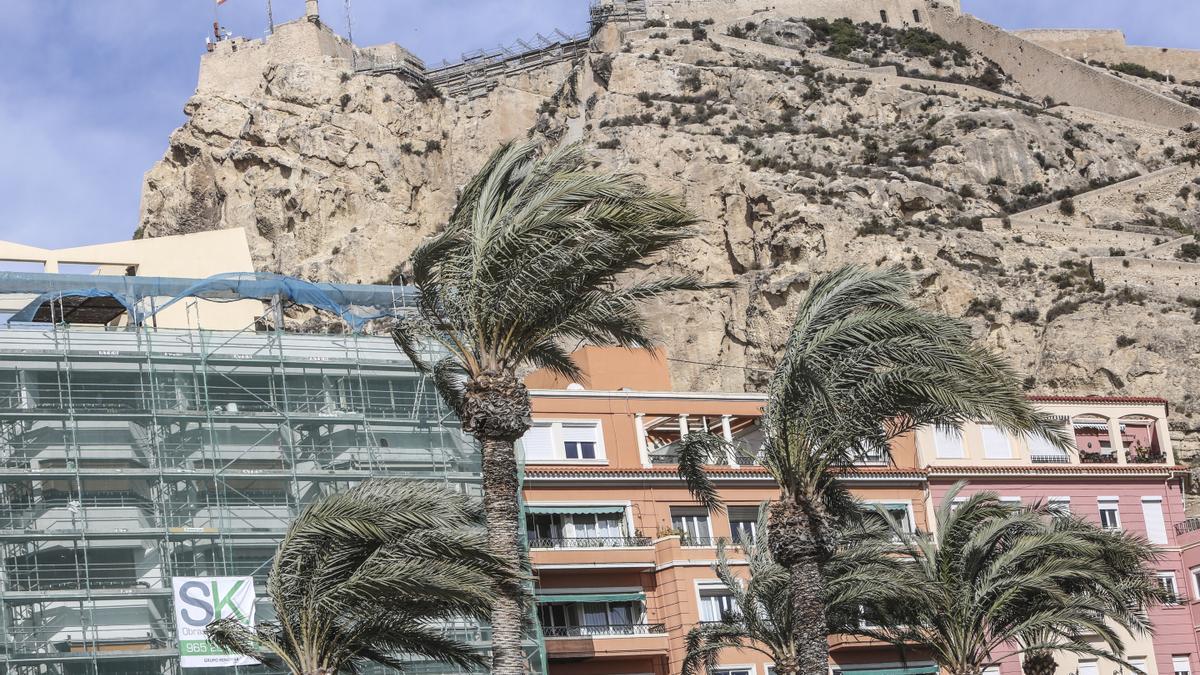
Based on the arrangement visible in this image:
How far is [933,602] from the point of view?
2989cm

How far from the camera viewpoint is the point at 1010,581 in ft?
96.3

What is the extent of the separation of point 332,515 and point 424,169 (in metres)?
64.9

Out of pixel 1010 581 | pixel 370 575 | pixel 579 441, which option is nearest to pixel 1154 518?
pixel 579 441

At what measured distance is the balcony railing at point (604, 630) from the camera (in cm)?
3972

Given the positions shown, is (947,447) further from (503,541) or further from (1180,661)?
(503,541)

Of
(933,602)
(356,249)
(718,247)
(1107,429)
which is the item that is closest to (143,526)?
(933,602)

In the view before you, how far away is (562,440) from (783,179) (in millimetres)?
33357

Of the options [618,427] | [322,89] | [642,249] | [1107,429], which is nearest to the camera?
[642,249]

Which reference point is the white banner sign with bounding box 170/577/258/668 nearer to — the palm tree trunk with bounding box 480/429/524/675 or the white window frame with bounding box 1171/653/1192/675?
the palm tree trunk with bounding box 480/429/524/675

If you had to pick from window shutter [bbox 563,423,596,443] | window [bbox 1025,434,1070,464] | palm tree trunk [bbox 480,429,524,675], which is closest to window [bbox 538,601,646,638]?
window shutter [bbox 563,423,596,443]

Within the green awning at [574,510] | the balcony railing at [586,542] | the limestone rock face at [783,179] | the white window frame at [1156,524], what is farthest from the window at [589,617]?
the limestone rock face at [783,179]

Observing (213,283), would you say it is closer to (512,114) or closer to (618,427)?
(618,427)

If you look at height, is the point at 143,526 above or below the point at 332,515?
above

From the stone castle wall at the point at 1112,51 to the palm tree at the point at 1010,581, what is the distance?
71.7m
